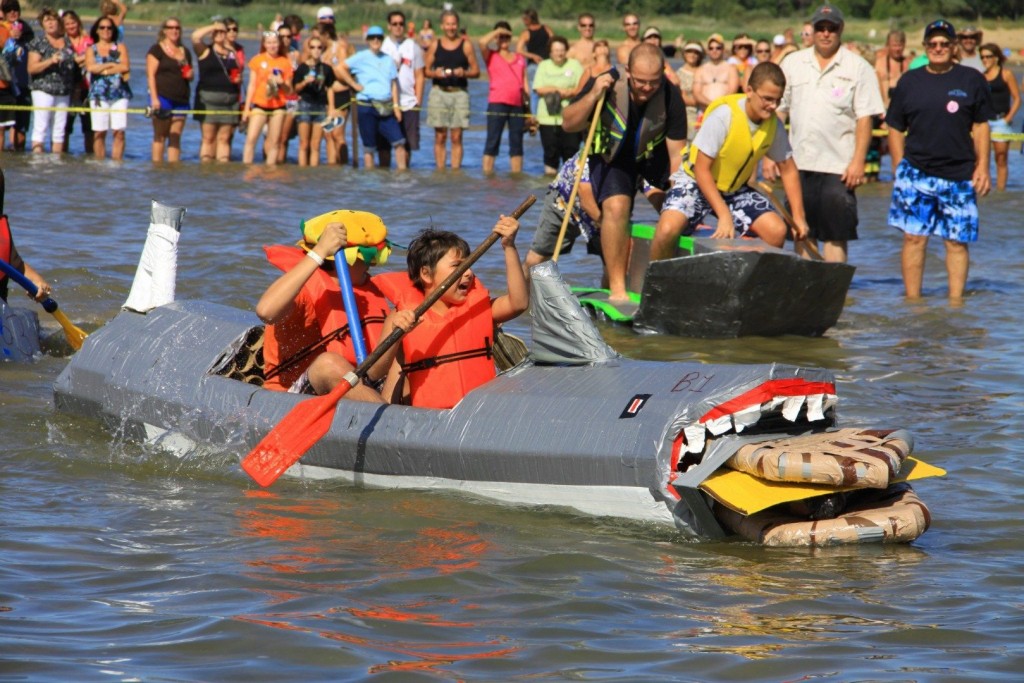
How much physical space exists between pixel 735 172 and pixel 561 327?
343cm

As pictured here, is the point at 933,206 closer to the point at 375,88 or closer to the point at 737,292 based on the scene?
the point at 737,292

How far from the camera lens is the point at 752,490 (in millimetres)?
4895

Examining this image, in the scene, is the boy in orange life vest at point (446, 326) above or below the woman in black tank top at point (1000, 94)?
below

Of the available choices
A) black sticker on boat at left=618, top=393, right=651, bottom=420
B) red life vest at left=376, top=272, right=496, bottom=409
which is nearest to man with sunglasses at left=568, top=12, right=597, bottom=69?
red life vest at left=376, top=272, right=496, bottom=409

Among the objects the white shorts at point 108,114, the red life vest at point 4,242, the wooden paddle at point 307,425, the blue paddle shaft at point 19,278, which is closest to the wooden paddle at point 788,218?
the wooden paddle at point 307,425

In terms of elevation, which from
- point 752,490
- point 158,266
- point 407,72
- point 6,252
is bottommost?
point 752,490

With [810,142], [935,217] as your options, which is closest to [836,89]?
[810,142]

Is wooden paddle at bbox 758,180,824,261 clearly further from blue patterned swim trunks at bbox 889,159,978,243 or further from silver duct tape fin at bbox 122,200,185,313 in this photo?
silver duct tape fin at bbox 122,200,185,313

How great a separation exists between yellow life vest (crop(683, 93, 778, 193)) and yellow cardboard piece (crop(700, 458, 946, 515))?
3.97 m

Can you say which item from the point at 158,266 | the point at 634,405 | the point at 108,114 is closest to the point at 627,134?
the point at 158,266

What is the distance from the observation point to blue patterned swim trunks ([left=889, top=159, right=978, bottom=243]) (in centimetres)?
937

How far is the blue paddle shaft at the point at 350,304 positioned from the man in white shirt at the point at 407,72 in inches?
400

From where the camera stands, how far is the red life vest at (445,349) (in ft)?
19.0

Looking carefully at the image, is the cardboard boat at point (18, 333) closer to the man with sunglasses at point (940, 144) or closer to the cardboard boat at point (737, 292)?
the cardboard boat at point (737, 292)
